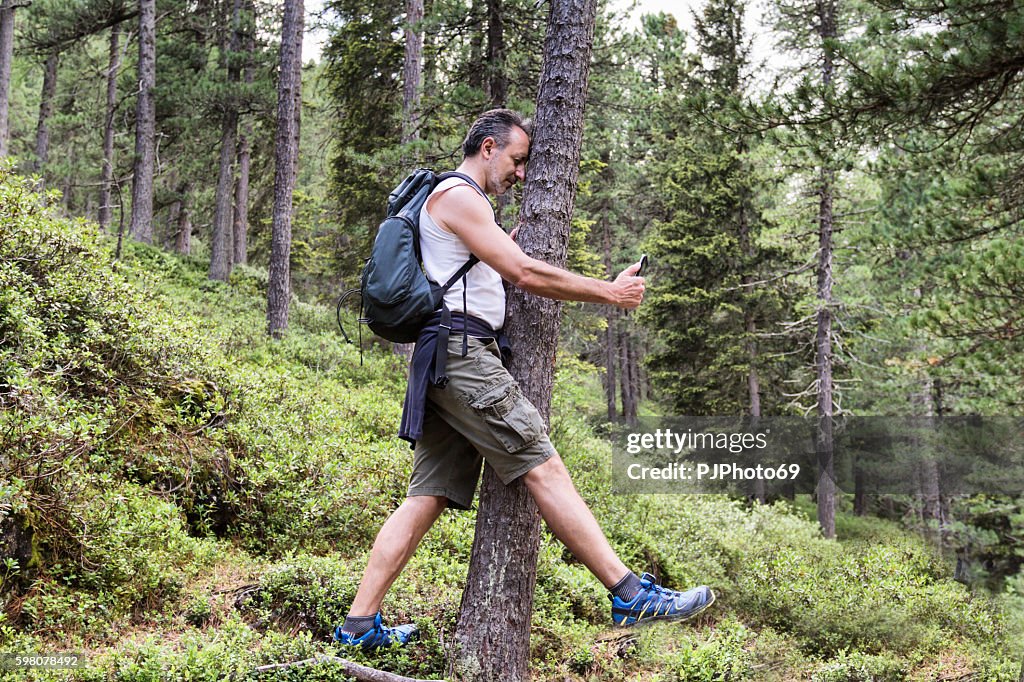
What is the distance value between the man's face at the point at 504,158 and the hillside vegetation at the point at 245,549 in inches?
97.0

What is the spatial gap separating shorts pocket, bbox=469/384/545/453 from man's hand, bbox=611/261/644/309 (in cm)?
67

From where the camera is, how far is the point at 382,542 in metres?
3.51

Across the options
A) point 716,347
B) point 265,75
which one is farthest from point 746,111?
point 265,75

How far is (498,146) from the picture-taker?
363cm

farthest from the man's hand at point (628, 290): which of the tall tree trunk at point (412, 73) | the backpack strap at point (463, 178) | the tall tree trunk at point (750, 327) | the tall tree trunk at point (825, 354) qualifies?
the tall tree trunk at point (750, 327)

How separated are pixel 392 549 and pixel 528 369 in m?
1.12

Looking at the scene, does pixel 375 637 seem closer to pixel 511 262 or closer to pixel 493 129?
pixel 511 262

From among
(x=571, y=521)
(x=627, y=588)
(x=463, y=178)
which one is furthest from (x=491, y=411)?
(x=463, y=178)

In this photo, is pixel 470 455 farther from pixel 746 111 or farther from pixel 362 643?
pixel 746 111

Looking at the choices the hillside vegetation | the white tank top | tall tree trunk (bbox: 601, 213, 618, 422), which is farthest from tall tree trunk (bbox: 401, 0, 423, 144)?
tall tree trunk (bbox: 601, 213, 618, 422)

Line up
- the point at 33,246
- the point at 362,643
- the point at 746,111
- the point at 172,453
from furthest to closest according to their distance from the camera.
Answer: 1. the point at 746,111
2. the point at 33,246
3. the point at 172,453
4. the point at 362,643

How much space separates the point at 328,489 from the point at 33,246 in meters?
3.48

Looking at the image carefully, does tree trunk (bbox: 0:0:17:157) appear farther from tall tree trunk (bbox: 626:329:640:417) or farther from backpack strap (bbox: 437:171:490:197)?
tall tree trunk (bbox: 626:329:640:417)

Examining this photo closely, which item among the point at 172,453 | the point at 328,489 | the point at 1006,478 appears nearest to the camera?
the point at 172,453
